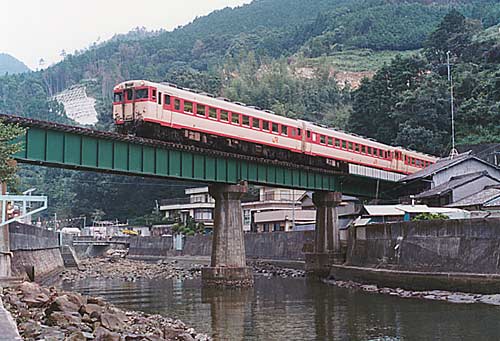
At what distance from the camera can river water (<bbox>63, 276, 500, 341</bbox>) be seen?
26.8m

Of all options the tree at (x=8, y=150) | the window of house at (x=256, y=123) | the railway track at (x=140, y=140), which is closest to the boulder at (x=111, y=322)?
the tree at (x=8, y=150)

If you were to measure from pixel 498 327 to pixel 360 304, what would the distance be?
35.5 feet

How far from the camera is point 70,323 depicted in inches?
770

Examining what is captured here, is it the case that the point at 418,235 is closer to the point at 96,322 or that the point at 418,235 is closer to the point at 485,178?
the point at 485,178

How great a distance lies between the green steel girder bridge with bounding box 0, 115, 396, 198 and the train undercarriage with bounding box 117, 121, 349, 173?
0.70m

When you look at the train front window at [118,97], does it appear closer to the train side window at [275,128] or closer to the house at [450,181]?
the train side window at [275,128]

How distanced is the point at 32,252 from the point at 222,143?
17631mm

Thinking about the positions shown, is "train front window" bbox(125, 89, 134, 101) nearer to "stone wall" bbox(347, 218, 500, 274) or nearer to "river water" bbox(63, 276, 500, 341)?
"river water" bbox(63, 276, 500, 341)

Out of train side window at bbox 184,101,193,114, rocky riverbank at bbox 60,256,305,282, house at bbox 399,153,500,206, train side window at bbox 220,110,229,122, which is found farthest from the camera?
rocky riverbank at bbox 60,256,305,282

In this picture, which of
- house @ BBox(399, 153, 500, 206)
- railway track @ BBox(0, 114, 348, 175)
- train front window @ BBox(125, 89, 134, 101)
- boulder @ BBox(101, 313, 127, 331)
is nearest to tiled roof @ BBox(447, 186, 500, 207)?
house @ BBox(399, 153, 500, 206)

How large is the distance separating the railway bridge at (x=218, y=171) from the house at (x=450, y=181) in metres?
3.21

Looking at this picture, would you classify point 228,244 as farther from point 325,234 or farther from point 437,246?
point 437,246

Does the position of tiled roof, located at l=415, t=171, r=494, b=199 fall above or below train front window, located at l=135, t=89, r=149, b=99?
below

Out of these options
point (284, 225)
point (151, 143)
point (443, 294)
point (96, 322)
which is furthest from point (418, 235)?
point (284, 225)
